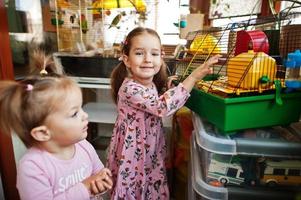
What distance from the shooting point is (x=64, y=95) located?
23.4 inches

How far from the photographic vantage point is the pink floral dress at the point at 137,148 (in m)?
0.83

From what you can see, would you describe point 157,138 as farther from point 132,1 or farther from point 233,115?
point 132,1

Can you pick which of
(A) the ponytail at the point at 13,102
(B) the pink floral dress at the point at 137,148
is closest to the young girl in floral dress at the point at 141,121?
(B) the pink floral dress at the point at 137,148

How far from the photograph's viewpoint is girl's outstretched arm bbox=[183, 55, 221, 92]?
0.73 meters

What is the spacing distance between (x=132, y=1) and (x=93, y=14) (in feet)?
0.88

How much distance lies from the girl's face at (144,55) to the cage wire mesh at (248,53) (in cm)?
A: 16

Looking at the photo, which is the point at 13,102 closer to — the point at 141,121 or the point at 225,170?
the point at 141,121

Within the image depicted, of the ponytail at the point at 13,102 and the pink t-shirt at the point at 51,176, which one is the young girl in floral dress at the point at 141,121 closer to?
the pink t-shirt at the point at 51,176

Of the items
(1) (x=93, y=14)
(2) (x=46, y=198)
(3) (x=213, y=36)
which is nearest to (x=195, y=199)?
(2) (x=46, y=198)

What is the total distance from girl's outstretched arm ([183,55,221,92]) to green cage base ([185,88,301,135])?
0.10 m

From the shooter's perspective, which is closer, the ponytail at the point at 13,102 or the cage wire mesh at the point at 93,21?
the ponytail at the point at 13,102

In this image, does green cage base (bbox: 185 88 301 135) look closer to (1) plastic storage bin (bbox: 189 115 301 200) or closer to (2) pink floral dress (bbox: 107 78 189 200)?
(1) plastic storage bin (bbox: 189 115 301 200)

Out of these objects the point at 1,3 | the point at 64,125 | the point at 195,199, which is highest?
the point at 1,3

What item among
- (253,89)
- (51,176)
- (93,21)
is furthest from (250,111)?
(93,21)
